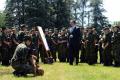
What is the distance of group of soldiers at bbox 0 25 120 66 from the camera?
858 inches

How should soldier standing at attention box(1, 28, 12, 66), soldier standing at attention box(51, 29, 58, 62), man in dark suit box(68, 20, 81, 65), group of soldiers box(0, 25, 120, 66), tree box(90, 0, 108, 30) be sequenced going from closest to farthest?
man in dark suit box(68, 20, 81, 65)
group of soldiers box(0, 25, 120, 66)
soldier standing at attention box(1, 28, 12, 66)
soldier standing at attention box(51, 29, 58, 62)
tree box(90, 0, 108, 30)

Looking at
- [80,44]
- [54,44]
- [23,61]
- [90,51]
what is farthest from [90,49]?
[23,61]

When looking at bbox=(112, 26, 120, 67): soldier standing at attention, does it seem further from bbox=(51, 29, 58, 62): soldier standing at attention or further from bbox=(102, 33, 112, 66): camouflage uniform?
bbox=(51, 29, 58, 62): soldier standing at attention

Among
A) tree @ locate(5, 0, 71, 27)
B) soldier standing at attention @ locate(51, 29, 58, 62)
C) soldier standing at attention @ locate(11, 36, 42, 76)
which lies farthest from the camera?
tree @ locate(5, 0, 71, 27)

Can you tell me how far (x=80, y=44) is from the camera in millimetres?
22688

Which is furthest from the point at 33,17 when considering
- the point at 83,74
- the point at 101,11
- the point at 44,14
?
the point at 83,74

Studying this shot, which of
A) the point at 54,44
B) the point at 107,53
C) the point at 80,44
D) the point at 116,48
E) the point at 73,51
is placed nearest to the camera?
the point at 116,48

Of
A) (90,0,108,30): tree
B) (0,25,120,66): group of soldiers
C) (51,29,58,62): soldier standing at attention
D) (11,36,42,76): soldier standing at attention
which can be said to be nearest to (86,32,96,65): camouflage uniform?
(0,25,120,66): group of soldiers

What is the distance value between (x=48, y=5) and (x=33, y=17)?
13.6 ft

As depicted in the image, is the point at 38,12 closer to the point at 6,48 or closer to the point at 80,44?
the point at 80,44

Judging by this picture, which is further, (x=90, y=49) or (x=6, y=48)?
(x=90, y=49)

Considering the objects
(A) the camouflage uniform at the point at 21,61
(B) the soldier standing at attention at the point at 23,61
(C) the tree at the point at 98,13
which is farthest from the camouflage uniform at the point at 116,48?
(C) the tree at the point at 98,13

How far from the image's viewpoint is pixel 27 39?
1530 centimetres

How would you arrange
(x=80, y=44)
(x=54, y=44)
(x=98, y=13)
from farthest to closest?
1. (x=98, y=13)
2. (x=54, y=44)
3. (x=80, y=44)
